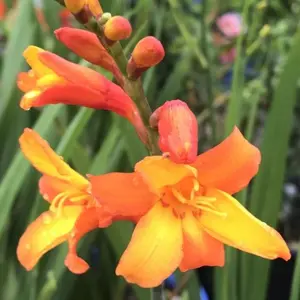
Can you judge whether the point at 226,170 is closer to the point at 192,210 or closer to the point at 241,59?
the point at 192,210

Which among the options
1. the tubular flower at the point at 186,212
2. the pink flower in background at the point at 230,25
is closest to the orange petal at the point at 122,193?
the tubular flower at the point at 186,212

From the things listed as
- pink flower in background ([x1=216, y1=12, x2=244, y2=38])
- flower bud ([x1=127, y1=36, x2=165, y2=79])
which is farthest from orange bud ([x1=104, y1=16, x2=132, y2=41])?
pink flower in background ([x1=216, y1=12, x2=244, y2=38])

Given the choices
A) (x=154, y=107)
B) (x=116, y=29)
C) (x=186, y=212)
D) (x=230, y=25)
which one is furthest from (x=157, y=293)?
(x=230, y=25)

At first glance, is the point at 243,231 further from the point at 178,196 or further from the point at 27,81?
the point at 27,81

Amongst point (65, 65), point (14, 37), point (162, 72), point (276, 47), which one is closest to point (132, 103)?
point (65, 65)

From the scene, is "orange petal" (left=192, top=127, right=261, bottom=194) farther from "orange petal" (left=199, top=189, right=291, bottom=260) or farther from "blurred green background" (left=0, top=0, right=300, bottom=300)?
"blurred green background" (left=0, top=0, right=300, bottom=300)

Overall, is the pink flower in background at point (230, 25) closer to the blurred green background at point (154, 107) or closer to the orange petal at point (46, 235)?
the blurred green background at point (154, 107)
